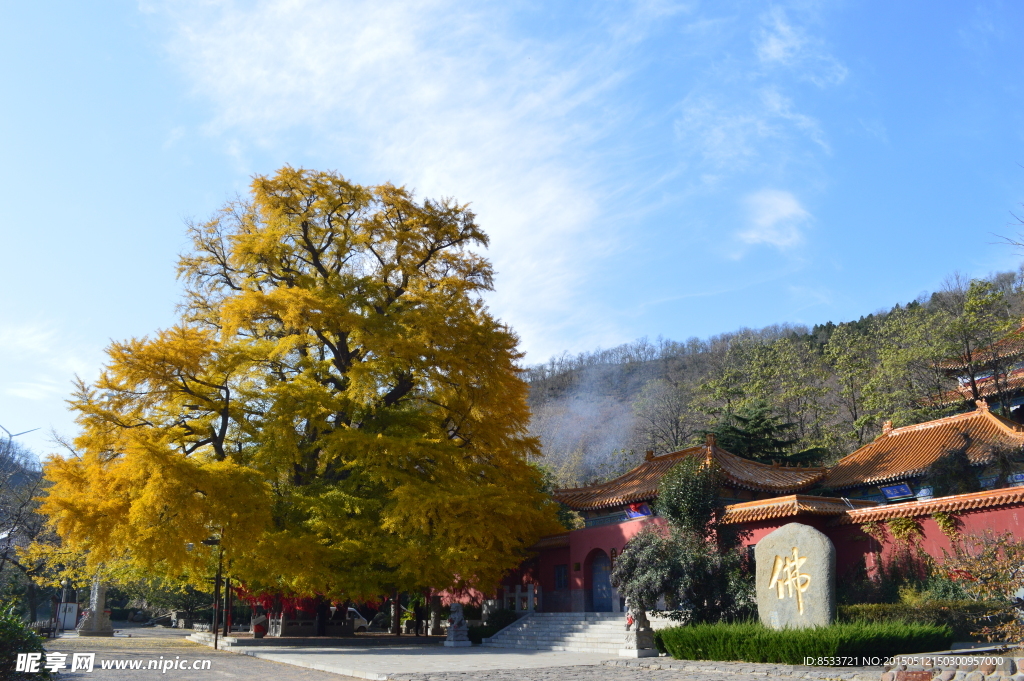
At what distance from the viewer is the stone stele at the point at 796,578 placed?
11.8 m

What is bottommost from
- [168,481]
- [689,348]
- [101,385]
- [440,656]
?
[440,656]

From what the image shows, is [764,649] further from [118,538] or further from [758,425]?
[758,425]

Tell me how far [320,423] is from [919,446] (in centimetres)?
1528

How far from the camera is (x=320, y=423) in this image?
58.8ft

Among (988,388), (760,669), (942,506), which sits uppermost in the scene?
(988,388)

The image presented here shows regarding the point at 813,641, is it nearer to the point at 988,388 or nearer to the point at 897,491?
the point at 897,491

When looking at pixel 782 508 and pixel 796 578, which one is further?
pixel 782 508

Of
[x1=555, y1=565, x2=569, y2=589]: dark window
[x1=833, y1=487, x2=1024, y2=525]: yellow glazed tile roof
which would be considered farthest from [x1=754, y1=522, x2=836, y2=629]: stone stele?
[x1=555, y1=565, x2=569, y2=589]: dark window

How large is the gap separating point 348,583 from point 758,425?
19081mm

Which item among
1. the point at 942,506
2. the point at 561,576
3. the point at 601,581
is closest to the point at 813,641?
the point at 942,506

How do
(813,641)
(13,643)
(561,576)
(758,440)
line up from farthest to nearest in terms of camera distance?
1. (758,440)
2. (561,576)
3. (813,641)
4. (13,643)

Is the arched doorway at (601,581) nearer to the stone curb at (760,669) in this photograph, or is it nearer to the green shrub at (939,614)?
the stone curb at (760,669)

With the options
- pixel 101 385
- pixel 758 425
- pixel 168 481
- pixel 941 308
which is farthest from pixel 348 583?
pixel 941 308

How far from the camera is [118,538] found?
15.4 m
